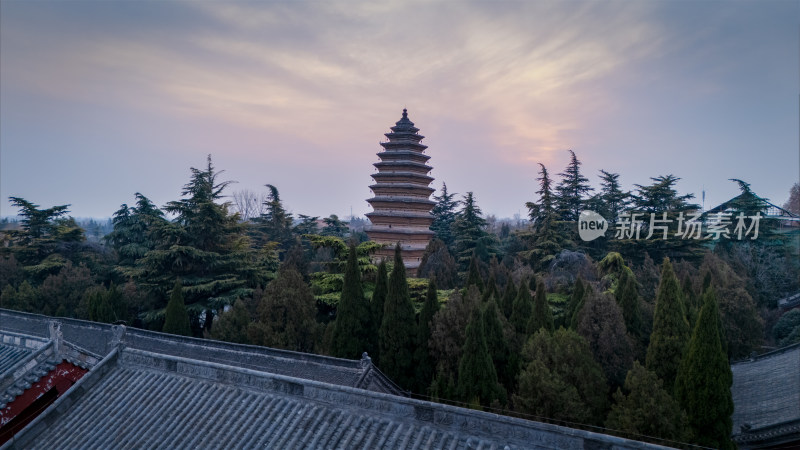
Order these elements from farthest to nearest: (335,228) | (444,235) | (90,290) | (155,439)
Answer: (335,228) < (444,235) < (90,290) < (155,439)

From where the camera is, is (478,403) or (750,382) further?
(750,382)

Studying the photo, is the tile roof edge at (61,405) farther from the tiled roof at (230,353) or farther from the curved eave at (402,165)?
A: the curved eave at (402,165)

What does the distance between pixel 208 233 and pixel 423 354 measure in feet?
43.6

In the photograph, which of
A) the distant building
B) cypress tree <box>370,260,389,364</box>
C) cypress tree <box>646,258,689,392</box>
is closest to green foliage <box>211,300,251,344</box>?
cypress tree <box>370,260,389,364</box>

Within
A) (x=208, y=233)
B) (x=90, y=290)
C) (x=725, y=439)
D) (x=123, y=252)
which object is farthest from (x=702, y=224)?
(x=123, y=252)

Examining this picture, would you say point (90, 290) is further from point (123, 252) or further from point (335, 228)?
point (335, 228)

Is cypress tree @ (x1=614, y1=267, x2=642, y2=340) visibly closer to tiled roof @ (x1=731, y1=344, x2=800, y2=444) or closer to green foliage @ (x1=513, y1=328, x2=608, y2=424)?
tiled roof @ (x1=731, y1=344, x2=800, y2=444)

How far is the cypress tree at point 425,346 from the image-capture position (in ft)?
40.5

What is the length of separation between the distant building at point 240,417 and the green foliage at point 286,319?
6.28 meters

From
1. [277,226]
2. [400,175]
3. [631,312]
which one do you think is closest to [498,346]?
[631,312]

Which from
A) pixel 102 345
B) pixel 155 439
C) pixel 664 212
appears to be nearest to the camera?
pixel 155 439

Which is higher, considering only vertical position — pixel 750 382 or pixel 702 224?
pixel 702 224

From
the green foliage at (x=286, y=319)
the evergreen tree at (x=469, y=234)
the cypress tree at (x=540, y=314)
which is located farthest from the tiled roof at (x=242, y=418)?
the evergreen tree at (x=469, y=234)

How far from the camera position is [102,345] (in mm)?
13445
